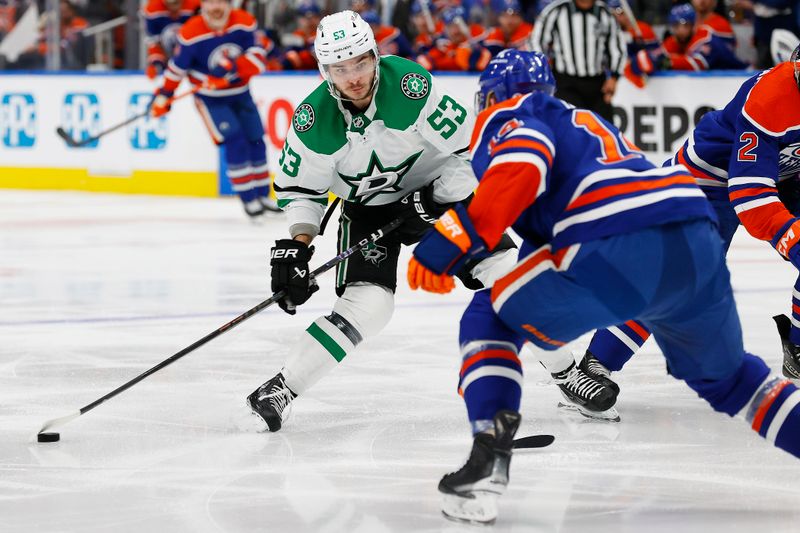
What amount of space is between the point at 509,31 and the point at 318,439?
6.35m

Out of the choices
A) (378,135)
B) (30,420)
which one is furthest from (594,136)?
(30,420)

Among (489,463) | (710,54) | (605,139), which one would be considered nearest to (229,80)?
(710,54)

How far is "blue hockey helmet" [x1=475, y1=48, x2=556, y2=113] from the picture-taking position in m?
2.42

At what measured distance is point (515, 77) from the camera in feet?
7.95

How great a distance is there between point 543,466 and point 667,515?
42 cm

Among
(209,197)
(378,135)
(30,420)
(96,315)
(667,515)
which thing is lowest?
(209,197)

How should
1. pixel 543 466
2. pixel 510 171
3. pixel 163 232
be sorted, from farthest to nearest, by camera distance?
1. pixel 163 232
2. pixel 543 466
3. pixel 510 171

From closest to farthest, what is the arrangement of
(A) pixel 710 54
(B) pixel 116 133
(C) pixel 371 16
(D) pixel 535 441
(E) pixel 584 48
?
1. (D) pixel 535 441
2. (E) pixel 584 48
3. (A) pixel 710 54
4. (C) pixel 371 16
5. (B) pixel 116 133

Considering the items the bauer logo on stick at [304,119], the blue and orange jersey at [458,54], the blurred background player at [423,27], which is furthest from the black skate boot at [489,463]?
the blurred background player at [423,27]

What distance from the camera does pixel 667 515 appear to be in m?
2.45

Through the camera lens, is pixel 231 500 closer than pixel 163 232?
Yes

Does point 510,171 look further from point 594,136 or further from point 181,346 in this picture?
point 181,346

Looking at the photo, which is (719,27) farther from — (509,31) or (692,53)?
(509,31)

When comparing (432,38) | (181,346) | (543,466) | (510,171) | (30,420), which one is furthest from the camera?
(432,38)
